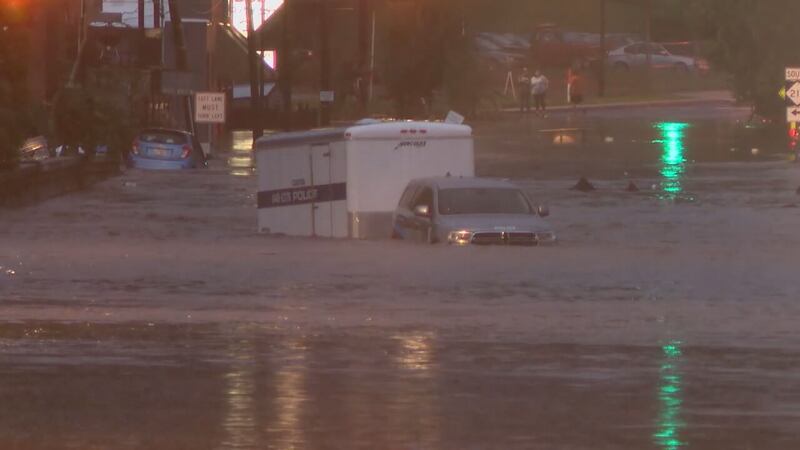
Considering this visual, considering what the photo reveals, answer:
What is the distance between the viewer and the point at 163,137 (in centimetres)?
5078

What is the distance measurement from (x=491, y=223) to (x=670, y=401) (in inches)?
500

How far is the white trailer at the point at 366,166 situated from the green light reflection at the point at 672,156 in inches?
462

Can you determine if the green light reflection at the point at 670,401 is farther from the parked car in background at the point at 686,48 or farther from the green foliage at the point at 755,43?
the parked car in background at the point at 686,48

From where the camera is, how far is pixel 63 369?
45.5ft

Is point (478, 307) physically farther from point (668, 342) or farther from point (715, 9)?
point (715, 9)

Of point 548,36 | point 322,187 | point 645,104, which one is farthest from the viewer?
point 548,36

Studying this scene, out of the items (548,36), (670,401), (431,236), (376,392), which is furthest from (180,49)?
(670,401)

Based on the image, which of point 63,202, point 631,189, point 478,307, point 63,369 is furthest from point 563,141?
point 63,369

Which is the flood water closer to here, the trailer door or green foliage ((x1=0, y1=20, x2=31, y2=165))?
the trailer door

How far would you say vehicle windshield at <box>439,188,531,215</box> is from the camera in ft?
84.7

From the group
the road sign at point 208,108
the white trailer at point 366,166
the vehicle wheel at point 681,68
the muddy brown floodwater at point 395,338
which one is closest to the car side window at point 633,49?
the vehicle wheel at point 681,68

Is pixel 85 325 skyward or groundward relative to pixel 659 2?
groundward

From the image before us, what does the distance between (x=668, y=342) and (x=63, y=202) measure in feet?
78.7

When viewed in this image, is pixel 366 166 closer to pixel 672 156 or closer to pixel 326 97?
pixel 672 156
